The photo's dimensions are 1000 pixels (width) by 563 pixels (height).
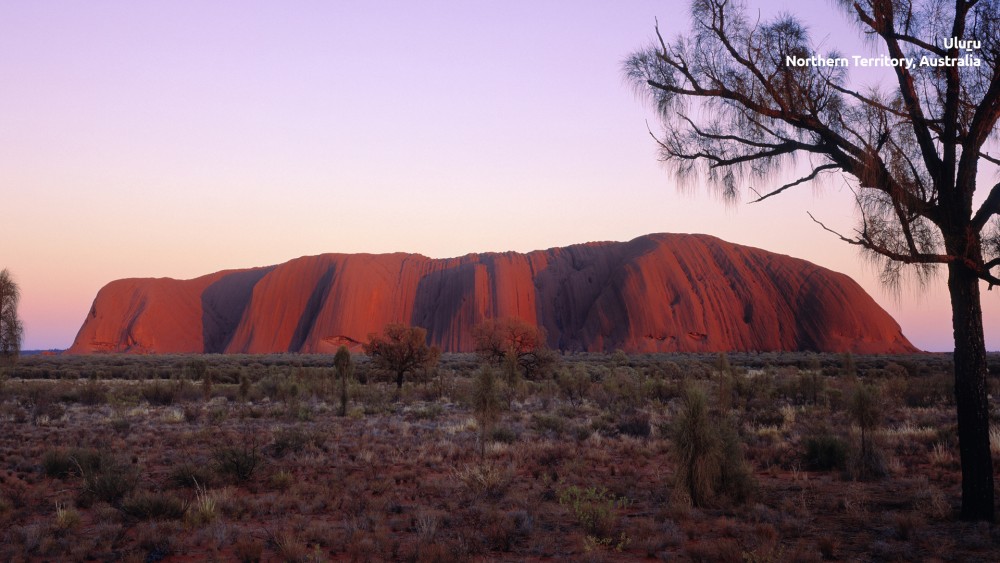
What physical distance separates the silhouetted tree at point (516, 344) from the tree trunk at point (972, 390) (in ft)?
82.0

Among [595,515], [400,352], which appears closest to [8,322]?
[400,352]

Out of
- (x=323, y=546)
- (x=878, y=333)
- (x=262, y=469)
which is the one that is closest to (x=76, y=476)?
(x=262, y=469)

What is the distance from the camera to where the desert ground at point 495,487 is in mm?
6402

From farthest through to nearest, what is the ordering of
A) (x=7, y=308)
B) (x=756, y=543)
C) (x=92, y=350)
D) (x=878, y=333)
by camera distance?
(x=92, y=350) < (x=878, y=333) < (x=7, y=308) < (x=756, y=543)

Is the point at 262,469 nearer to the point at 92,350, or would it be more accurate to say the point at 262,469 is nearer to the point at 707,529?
the point at 707,529

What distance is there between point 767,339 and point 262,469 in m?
69.2

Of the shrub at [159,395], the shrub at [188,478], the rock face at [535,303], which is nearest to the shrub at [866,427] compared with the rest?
the shrub at [188,478]

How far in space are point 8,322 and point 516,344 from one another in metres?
21.1

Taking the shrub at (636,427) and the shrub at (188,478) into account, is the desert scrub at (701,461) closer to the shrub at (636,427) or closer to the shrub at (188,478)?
the shrub at (636,427)

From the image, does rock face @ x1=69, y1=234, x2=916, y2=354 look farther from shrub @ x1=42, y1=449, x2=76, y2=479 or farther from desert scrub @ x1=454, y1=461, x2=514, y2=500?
shrub @ x1=42, y1=449, x2=76, y2=479

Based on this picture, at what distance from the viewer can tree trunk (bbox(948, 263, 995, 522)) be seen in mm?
6531

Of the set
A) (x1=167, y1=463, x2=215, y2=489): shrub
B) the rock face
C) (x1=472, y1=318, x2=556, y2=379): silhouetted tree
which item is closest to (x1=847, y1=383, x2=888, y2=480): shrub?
(x1=167, y1=463, x2=215, y2=489): shrub

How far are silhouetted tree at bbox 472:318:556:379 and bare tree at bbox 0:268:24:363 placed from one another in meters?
19.0

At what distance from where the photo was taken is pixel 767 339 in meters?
71.1
